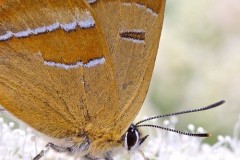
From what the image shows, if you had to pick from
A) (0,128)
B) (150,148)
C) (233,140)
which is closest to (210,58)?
(233,140)

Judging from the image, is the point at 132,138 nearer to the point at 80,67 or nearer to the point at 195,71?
the point at 80,67

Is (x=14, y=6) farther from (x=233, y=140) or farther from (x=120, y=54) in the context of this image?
(x=233, y=140)

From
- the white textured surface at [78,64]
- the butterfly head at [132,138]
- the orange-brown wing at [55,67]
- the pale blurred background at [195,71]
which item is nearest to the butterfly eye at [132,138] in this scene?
the butterfly head at [132,138]

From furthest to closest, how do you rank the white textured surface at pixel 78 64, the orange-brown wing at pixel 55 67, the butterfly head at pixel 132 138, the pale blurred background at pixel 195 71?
the pale blurred background at pixel 195 71 < the butterfly head at pixel 132 138 < the white textured surface at pixel 78 64 < the orange-brown wing at pixel 55 67

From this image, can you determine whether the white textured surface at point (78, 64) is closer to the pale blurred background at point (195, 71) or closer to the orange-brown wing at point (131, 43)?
the orange-brown wing at point (131, 43)

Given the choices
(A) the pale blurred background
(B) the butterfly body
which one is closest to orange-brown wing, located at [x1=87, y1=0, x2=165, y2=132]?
(B) the butterfly body

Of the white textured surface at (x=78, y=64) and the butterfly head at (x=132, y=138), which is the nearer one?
the white textured surface at (x=78, y=64)

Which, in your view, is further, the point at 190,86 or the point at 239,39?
the point at 239,39

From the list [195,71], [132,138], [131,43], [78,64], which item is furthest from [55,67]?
[195,71]
